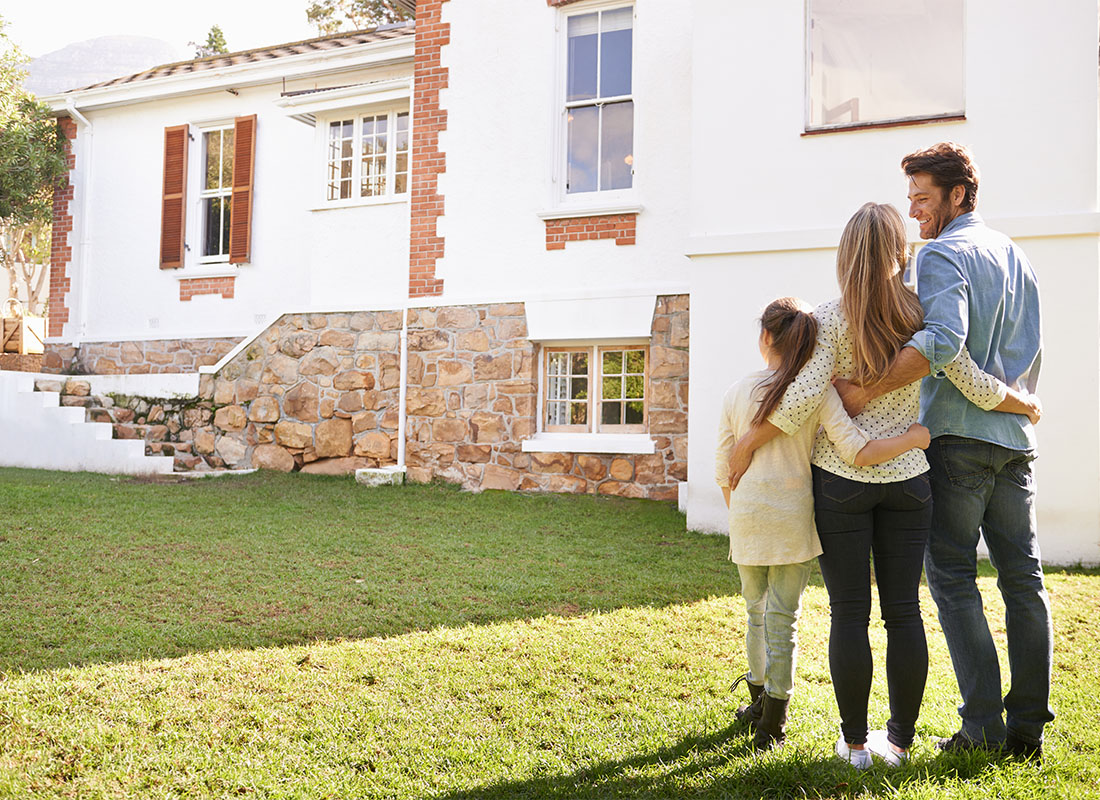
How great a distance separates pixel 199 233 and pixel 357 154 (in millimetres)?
3326

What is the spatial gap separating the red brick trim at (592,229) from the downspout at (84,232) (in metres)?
7.67

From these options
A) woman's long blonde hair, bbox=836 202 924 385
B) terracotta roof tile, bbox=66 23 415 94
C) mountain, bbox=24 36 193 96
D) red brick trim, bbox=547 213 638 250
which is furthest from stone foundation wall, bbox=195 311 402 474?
mountain, bbox=24 36 193 96

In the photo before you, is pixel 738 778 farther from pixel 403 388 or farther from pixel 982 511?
pixel 403 388

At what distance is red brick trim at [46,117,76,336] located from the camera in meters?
12.7

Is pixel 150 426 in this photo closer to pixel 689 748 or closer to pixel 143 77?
pixel 143 77

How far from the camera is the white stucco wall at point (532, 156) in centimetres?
852

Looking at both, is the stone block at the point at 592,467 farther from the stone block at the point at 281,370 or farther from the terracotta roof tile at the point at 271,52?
the terracotta roof tile at the point at 271,52

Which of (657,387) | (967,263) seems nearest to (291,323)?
(657,387)

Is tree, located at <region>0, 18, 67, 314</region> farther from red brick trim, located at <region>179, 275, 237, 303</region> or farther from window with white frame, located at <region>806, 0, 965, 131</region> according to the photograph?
window with white frame, located at <region>806, 0, 965, 131</region>

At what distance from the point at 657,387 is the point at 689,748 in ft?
18.3

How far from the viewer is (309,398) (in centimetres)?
974

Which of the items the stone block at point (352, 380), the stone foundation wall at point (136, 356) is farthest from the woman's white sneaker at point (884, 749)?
the stone foundation wall at point (136, 356)

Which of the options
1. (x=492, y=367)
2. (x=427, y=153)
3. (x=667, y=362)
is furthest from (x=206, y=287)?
(x=667, y=362)

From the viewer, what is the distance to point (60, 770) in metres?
2.70
